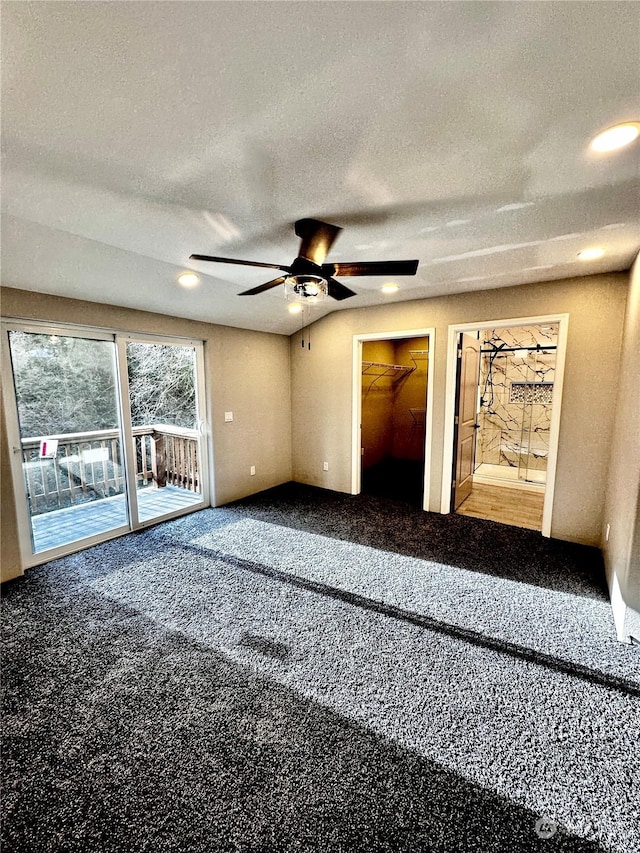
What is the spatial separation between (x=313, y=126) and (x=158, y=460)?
13.3 feet

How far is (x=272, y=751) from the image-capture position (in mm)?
1475

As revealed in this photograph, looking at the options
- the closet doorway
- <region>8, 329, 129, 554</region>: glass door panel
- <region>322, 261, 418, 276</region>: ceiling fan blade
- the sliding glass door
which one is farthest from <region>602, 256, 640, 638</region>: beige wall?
<region>8, 329, 129, 554</region>: glass door panel

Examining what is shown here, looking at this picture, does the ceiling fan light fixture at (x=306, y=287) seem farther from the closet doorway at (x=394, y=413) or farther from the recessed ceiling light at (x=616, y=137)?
the closet doorway at (x=394, y=413)

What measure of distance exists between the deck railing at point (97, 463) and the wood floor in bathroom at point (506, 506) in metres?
3.45

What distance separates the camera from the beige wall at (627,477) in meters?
2.10

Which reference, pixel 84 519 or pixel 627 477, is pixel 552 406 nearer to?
pixel 627 477

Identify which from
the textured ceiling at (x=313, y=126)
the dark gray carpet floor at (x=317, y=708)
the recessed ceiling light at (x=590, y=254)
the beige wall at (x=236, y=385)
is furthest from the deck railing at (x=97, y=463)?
the recessed ceiling light at (x=590, y=254)

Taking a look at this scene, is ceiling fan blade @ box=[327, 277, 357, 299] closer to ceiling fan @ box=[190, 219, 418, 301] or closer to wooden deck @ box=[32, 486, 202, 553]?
ceiling fan @ box=[190, 219, 418, 301]

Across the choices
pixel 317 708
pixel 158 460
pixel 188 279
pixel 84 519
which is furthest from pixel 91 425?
pixel 317 708

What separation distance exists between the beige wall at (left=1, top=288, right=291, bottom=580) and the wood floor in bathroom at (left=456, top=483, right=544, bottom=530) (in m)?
2.63

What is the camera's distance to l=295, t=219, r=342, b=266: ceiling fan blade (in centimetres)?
216

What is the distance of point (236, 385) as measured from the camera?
15.0ft

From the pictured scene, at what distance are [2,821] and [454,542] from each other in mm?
3251

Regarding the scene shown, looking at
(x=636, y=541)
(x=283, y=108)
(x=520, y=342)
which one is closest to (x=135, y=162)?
(x=283, y=108)
